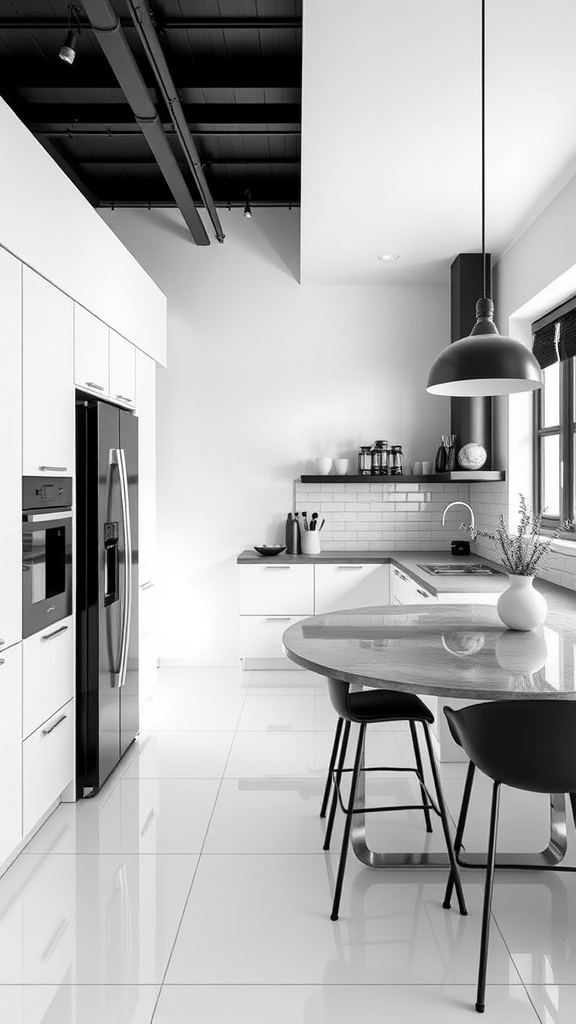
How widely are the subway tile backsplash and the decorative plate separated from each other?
2.64ft

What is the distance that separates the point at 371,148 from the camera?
358cm

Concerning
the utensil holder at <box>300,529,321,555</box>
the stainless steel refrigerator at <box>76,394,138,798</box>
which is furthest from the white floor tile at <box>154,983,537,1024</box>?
the utensil holder at <box>300,529,321,555</box>

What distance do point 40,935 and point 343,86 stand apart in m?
3.22

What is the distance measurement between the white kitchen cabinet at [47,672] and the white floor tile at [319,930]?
0.84 meters

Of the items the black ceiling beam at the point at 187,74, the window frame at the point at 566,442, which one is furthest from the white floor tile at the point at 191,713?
the black ceiling beam at the point at 187,74

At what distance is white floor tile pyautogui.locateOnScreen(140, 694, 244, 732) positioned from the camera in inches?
174

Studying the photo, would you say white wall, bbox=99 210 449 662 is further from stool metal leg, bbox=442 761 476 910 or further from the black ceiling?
stool metal leg, bbox=442 761 476 910

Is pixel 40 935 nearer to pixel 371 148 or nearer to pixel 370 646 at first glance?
pixel 370 646

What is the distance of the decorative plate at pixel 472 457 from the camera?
5.15 meters

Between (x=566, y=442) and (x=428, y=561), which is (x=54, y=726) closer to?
(x=428, y=561)

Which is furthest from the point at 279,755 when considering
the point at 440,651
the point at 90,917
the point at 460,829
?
the point at 440,651

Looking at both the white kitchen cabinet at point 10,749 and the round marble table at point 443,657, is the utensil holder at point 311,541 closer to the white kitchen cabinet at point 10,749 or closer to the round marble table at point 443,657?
the round marble table at point 443,657

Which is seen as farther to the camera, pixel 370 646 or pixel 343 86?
pixel 343 86

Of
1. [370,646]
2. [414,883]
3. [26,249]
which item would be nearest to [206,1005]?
[414,883]
